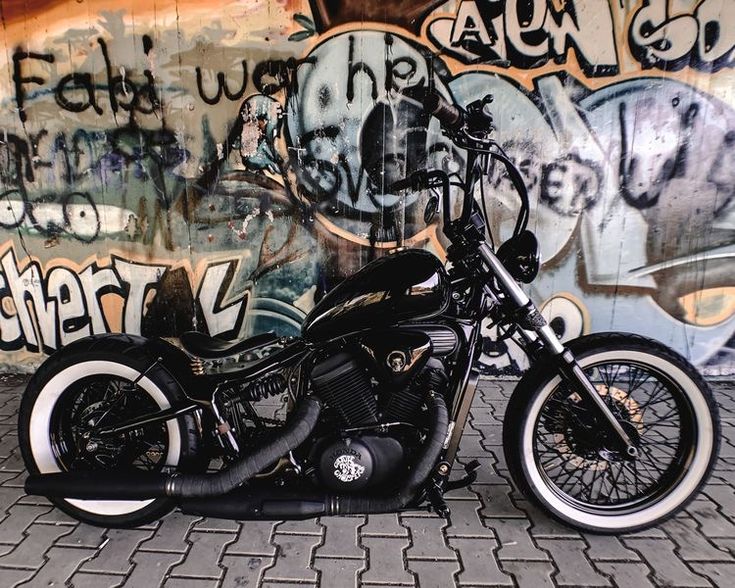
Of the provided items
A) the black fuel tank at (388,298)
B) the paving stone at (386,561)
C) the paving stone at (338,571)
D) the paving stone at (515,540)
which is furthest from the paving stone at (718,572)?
the black fuel tank at (388,298)

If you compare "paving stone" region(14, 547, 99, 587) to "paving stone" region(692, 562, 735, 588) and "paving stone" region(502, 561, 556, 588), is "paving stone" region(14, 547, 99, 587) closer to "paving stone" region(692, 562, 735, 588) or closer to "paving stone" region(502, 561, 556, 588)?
"paving stone" region(502, 561, 556, 588)

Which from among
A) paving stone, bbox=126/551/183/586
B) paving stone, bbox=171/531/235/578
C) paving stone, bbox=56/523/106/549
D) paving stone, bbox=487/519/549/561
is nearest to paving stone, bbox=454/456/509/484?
paving stone, bbox=487/519/549/561

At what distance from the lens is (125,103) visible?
359 centimetres

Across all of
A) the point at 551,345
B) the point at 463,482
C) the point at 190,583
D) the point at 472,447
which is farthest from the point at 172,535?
the point at 551,345

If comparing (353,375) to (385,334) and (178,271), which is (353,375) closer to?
(385,334)

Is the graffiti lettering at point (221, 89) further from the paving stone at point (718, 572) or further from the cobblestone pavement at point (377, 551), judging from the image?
the paving stone at point (718, 572)

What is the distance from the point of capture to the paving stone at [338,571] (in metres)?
1.91

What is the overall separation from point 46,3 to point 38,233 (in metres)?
1.66

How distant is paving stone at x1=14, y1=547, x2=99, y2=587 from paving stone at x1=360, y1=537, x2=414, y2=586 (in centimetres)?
118

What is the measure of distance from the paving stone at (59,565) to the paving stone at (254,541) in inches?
23.7

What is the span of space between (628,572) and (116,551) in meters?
2.13

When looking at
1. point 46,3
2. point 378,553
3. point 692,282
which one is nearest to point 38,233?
point 46,3

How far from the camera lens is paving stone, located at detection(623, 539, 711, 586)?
192 cm

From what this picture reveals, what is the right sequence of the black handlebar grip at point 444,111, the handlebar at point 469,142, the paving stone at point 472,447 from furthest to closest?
1. the paving stone at point 472,447
2. the handlebar at point 469,142
3. the black handlebar grip at point 444,111
